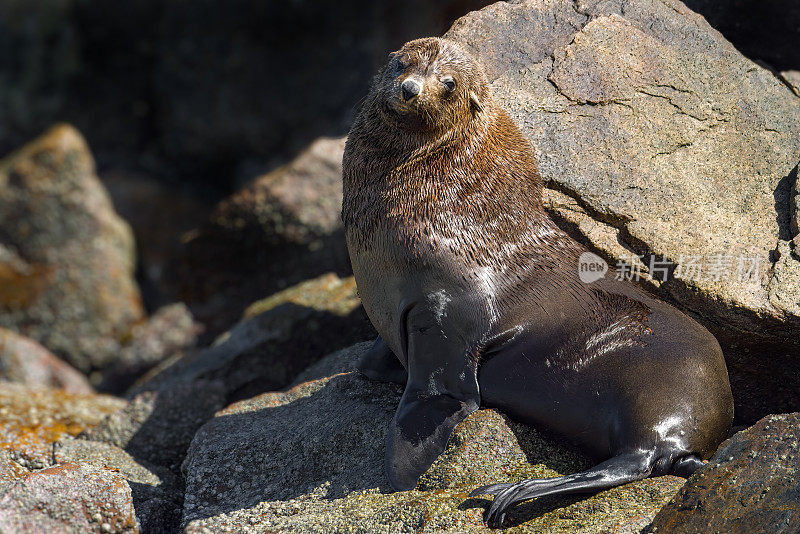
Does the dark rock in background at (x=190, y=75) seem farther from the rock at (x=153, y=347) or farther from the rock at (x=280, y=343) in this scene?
the rock at (x=280, y=343)

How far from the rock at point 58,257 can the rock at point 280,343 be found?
13.2ft

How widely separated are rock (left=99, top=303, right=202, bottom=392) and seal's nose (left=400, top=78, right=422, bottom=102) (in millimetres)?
5925

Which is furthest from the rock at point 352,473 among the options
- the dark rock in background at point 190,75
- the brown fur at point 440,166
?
the dark rock in background at point 190,75

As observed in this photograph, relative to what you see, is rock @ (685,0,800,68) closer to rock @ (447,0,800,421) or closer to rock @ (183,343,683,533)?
rock @ (447,0,800,421)

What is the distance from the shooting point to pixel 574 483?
163 inches

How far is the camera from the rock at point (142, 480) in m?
4.81

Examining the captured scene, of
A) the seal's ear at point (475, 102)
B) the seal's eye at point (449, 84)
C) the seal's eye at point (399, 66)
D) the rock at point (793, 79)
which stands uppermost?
the seal's eye at point (399, 66)

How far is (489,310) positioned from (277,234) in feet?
12.9

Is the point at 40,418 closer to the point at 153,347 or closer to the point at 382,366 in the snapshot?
the point at 382,366

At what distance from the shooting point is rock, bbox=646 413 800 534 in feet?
11.7

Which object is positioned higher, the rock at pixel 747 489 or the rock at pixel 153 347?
the rock at pixel 747 489

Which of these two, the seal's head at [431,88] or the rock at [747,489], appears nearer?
the rock at [747,489]

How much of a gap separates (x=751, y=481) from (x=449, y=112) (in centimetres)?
239

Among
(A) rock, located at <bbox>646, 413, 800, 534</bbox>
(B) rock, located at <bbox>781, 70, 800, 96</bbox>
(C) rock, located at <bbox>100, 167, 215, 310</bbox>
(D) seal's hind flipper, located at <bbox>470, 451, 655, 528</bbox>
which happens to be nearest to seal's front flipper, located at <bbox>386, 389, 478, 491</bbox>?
(D) seal's hind flipper, located at <bbox>470, 451, 655, 528</bbox>
